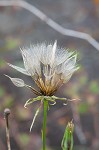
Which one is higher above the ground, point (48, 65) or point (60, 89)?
point (60, 89)

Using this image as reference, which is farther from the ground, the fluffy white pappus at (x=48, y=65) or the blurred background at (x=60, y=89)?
the blurred background at (x=60, y=89)

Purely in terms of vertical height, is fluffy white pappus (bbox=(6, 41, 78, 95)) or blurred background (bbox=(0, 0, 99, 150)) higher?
blurred background (bbox=(0, 0, 99, 150))

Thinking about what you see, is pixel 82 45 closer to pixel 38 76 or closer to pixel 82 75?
pixel 82 75

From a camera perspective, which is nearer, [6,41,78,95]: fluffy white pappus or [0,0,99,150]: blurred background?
[6,41,78,95]: fluffy white pappus

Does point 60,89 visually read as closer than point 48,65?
No

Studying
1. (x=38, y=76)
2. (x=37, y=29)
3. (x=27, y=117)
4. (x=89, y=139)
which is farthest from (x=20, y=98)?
(x=38, y=76)

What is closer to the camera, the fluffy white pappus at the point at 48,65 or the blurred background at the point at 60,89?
the fluffy white pappus at the point at 48,65

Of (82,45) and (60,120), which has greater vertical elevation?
(82,45)

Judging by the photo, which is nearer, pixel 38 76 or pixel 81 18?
pixel 38 76
